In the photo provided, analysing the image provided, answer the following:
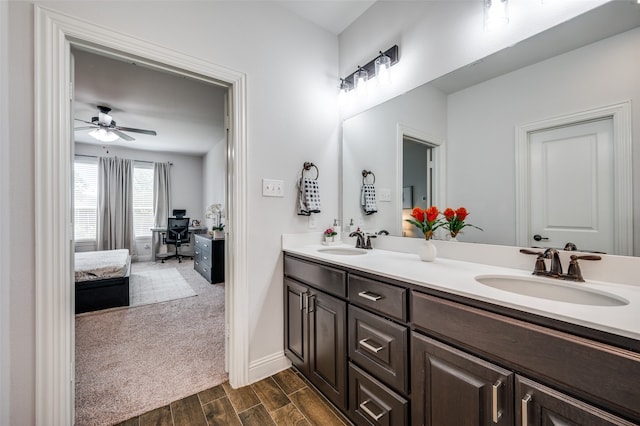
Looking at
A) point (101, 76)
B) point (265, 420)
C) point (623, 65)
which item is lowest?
point (265, 420)

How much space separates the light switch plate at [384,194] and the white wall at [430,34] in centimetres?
66

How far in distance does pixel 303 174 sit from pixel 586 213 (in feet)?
5.27

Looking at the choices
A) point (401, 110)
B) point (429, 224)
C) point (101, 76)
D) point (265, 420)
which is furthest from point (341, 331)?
point (101, 76)

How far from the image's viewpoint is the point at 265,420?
1445mm

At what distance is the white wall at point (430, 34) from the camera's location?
1.20m

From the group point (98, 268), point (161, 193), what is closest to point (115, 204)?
point (161, 193)

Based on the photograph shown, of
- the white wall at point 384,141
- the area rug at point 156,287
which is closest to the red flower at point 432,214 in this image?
the white wall at point 384,141

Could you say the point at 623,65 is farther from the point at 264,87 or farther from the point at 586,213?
the point at 264,87

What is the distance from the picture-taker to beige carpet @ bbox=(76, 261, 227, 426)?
5.26 ft

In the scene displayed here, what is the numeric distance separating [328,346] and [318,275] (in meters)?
0.39

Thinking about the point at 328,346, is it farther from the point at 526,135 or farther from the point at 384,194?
the point at 526,135

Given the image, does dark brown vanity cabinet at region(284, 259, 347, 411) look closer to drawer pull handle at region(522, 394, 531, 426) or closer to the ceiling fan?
drawer pull handle at region(522, 394, 531, 426)

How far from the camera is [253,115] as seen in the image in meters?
1.84

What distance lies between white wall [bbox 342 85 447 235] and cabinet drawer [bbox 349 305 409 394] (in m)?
0.79
